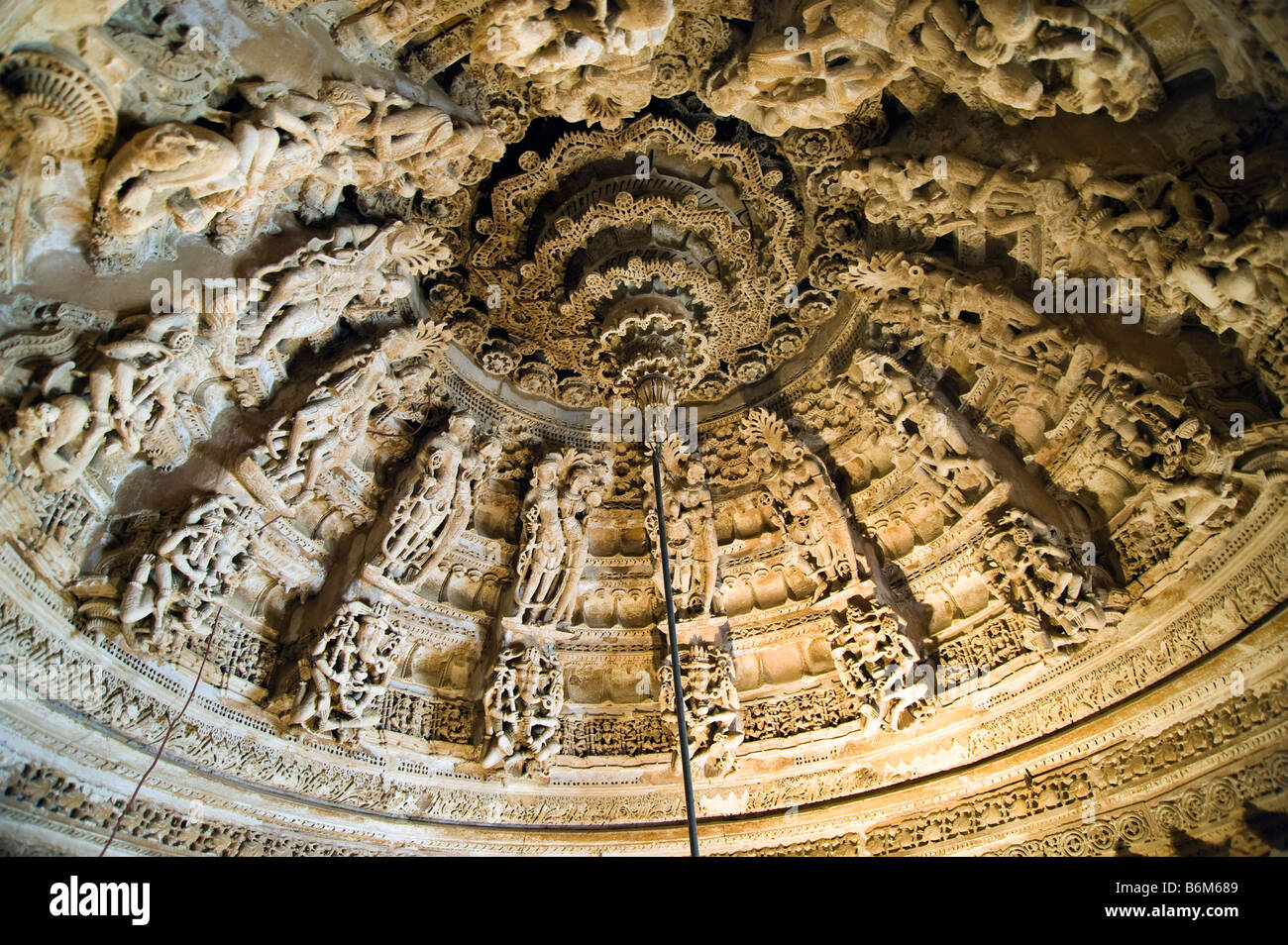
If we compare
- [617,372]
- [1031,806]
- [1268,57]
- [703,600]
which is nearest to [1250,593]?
[1031,806]

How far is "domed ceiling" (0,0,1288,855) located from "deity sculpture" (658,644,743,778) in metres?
0.04

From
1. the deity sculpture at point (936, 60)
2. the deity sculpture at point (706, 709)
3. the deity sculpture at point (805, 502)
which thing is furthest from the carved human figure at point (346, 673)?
the deity sculpture at point (936, 60)

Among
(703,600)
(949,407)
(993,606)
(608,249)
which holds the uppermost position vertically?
(608,249)

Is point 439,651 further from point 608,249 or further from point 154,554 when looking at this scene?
point 608,249

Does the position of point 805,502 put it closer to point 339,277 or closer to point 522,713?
point 522,713

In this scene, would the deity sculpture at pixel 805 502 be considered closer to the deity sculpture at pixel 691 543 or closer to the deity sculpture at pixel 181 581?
the deity sculpture at pixel 691 543

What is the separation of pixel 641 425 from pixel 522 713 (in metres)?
2.78

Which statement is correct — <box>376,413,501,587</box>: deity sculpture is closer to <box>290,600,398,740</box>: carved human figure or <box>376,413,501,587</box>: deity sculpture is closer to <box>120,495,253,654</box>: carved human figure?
<box>290,600,398,740</box>: carved human figure

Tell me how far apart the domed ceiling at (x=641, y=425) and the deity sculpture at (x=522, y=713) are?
0.13 ft

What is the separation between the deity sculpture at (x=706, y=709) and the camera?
6582mm

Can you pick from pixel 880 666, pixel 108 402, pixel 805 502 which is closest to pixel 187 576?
pixel 108 402

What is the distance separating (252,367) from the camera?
5.48 metres

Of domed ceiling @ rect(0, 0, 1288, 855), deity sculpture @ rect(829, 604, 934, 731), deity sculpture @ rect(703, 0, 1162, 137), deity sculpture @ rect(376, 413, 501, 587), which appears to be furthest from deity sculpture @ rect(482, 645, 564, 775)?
deity sculpture @ rect(703, 0, 1162, 137)

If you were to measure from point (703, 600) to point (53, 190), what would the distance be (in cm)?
518
